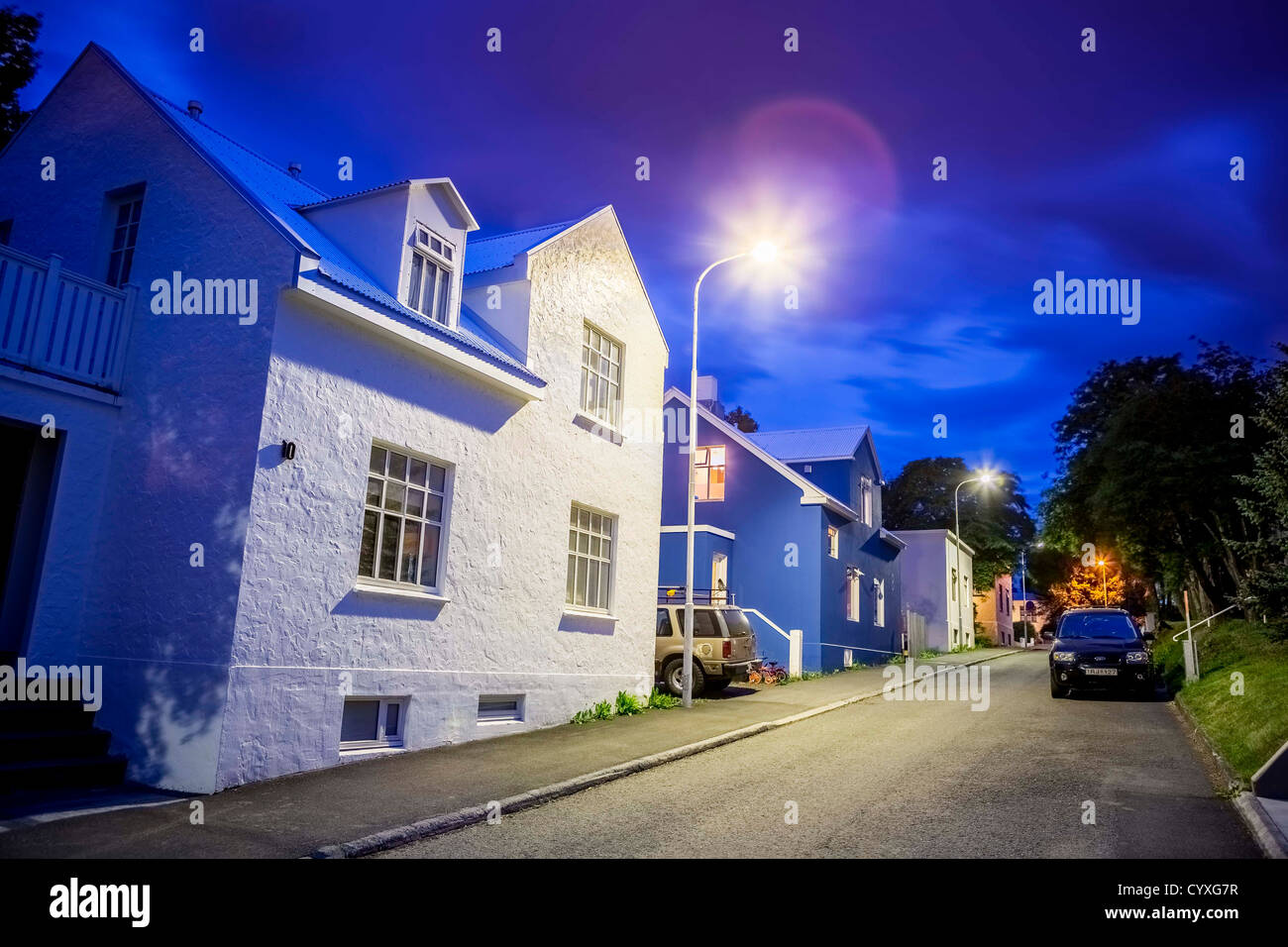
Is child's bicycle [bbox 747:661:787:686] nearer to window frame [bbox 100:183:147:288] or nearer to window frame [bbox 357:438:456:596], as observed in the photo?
window frame [bbox 357:438:456:596]

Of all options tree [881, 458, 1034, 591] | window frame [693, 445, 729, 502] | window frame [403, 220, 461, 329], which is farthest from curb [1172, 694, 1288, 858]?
Result: tree [881, 458, 1034, 591]

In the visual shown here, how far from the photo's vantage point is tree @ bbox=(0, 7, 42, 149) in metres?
15.6

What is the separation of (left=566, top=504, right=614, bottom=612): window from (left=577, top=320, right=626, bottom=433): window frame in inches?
63.8

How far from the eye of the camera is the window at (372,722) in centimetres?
957

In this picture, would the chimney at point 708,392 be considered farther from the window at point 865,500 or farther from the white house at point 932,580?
the white house at point 932,580

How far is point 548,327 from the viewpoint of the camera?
13250 millimetres

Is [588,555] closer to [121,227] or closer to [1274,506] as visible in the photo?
[121,227]

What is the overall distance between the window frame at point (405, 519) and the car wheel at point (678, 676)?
7.71 metres

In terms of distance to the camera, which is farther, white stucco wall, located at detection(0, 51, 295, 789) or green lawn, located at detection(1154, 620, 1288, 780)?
green lawn, located at detection(1154, 620, 1288, 780)

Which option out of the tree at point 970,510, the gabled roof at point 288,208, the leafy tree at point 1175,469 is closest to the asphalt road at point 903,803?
the gabled roof at point 288,208

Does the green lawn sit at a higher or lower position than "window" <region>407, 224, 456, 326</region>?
lower

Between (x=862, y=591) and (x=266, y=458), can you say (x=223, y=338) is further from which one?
(x=862, y=591)
